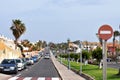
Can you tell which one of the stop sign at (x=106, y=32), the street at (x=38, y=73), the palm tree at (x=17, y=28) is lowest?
the street at (x=38, y=73)

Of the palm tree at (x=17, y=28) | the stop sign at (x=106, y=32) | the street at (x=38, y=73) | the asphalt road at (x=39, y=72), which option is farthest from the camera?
the palm tree at (x=17, y=28)

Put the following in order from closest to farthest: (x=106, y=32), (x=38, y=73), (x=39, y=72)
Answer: (x=106, y=32) < (x=38, y=73) < (x=39, y=72)

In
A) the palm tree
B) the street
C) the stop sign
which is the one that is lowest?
the street

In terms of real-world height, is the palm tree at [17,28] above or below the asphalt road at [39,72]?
above

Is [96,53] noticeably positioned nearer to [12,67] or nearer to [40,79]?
[12,67]

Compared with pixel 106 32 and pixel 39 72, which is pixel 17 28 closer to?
pixel 39 72

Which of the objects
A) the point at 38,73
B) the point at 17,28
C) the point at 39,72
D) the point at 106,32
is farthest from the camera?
the point at 17,28

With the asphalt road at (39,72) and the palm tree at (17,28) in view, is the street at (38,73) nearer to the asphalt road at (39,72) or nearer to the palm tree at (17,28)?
the asphalt road at (39,72)

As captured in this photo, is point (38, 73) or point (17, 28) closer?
point (38, 73)

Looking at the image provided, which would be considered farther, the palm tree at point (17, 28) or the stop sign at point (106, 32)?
the palm tree at point (17, 28)

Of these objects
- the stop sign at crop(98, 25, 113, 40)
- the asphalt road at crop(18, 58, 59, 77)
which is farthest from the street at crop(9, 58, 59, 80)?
the stop sign at crop(98, 25, 113, 40)

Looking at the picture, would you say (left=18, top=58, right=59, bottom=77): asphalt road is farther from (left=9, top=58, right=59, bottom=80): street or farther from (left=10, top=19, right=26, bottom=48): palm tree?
(left=10, top=19, right=26, bottom=48): palm tree

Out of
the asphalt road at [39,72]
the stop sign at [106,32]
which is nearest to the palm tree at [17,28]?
the asphalt road at [39,72]

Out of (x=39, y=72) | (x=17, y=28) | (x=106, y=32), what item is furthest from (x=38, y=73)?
(x=17, y=28)
